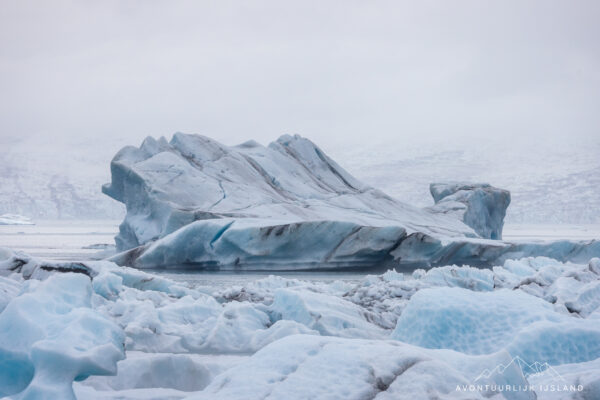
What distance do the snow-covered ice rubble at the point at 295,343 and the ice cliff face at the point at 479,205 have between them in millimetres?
12363

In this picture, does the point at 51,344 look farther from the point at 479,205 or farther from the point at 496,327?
the point at 479,205

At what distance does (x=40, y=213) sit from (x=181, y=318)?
5671 cm

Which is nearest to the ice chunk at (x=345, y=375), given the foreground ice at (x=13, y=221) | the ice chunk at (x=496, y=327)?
the ice chunk at (x=496, y=327)

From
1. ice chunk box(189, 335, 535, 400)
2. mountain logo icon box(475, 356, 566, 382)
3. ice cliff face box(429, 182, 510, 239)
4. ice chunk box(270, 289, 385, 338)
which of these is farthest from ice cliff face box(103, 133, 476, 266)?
ice chunk box(189, 335, 535, 400)

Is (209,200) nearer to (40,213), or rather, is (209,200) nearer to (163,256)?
(163,256)

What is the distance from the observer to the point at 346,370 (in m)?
1.96

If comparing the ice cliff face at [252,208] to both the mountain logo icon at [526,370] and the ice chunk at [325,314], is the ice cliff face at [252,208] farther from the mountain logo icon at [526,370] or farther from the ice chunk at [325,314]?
the mountain logo icon at [526,370]

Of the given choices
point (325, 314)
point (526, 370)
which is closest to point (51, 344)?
point (526, 370)

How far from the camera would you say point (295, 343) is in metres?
2.16

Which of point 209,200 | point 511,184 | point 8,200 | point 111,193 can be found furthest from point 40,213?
point 209,200

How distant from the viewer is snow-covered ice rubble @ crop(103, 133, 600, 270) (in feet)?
36.4

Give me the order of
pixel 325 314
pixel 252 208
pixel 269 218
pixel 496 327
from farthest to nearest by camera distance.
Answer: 1. pixel 252 208
2. pixel 269 218
3. pixel 325 314
4. pixel 496 327

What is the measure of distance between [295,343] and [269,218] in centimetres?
986

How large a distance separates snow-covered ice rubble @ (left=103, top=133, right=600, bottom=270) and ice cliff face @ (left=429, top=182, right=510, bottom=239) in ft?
2.27
